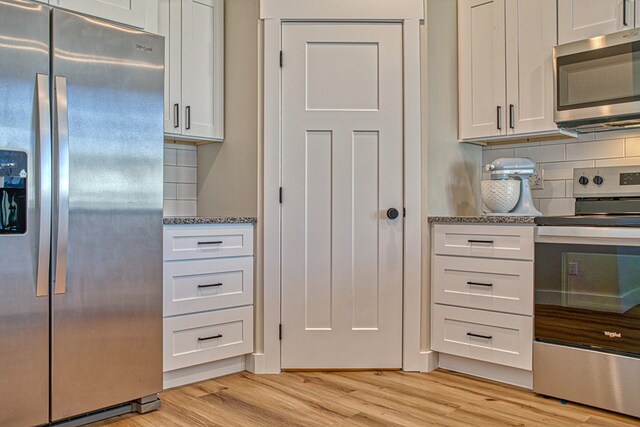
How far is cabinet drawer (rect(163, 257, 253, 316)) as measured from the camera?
2.52 m

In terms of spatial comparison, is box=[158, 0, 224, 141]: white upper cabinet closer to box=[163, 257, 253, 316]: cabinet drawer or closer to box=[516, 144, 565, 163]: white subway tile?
box=[163, 257, 253, 316]: cabinet drawer

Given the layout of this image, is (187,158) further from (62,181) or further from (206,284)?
(62,181)

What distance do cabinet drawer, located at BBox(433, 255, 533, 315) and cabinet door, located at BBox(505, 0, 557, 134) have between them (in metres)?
0.78

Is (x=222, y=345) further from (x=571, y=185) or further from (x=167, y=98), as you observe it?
(x=571, y=185)

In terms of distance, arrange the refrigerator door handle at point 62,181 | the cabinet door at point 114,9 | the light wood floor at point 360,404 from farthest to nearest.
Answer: the cabinet door at point 114,9
the light wood floor at point 360,404
the refrigerator door handle at point 62,181

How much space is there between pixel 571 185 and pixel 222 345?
82.5 inches

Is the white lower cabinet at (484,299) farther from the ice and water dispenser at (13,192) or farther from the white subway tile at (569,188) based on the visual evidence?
Answer: the ice and water dispenser at (13,192)

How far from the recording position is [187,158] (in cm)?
324

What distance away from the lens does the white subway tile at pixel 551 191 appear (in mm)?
2932

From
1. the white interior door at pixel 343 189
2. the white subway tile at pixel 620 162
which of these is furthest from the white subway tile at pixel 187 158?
the white subway tile at pixel 620 162

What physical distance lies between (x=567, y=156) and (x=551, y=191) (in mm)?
212

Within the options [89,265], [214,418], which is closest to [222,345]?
[214,418]

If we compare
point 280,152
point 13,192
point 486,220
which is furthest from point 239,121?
point 486,220

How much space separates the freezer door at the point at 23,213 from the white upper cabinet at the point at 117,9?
1.34ft
